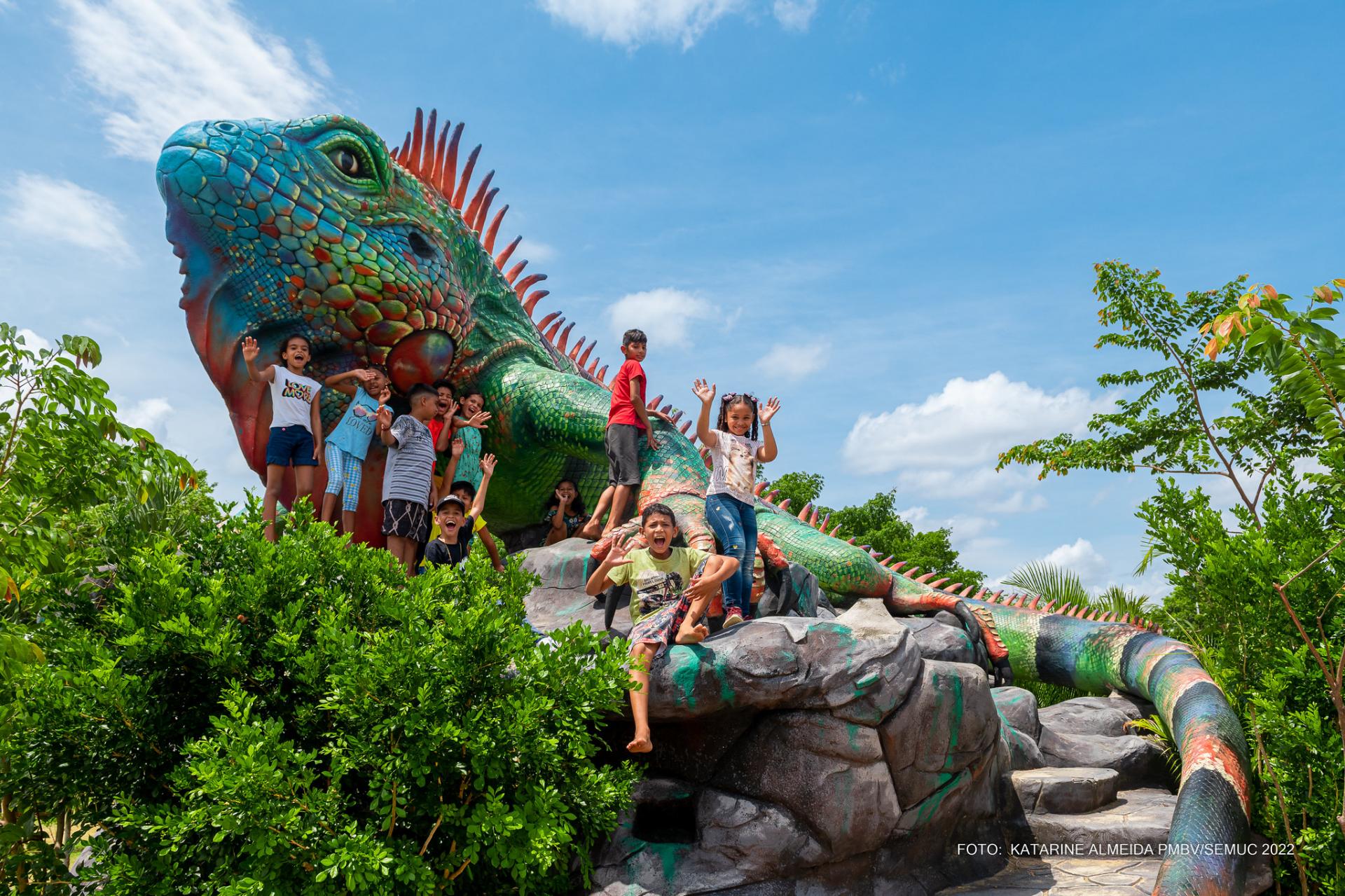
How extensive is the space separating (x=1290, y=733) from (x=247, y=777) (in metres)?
5.14

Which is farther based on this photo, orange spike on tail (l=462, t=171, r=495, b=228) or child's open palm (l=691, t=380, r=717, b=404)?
orange spike on tail (l=462, t=171, r=495, b=228)

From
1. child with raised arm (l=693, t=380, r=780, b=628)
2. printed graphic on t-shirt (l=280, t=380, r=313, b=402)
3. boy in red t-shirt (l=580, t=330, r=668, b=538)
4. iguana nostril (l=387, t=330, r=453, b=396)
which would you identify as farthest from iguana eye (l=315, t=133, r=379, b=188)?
child with raised arm (l=693, t=380, r=780, b=628)

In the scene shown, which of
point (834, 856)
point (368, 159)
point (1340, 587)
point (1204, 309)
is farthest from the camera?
point (1204, 309)

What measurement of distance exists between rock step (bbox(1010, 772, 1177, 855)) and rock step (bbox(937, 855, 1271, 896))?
13 cm

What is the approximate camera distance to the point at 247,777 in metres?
3.41

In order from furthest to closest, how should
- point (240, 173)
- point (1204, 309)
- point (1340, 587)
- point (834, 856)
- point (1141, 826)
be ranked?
point (1204, 309) → point (240, 173) → point (1141, 826) → point (1340, 587) → point (834, 856)

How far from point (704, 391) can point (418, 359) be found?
9.60ft

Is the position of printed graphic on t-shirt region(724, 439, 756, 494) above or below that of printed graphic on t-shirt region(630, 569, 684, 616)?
above

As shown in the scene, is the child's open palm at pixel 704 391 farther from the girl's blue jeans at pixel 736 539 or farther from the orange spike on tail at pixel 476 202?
the orange spike on tail at pixel 476 202

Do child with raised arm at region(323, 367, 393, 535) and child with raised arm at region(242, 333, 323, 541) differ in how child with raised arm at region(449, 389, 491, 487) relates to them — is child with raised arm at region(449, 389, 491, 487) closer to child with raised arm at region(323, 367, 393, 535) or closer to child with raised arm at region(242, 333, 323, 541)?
child with raised arm at region(323, 367, 393, 535)

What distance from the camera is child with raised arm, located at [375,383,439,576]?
6.25 metres

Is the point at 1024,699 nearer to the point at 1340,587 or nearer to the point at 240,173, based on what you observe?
the point at 1340,587

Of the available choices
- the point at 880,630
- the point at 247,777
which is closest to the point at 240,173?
the point at 247,777

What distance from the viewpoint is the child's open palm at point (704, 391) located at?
5621mm
